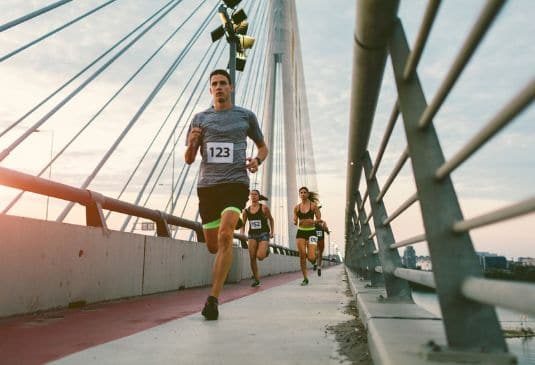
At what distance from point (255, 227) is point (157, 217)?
2.67m

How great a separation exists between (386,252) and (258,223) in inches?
235

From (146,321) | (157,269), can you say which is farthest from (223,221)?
(157,269)

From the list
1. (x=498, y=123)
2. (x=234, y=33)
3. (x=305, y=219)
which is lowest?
(x=498, y=123)

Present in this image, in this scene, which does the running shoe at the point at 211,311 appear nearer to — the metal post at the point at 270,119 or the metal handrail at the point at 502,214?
the metal handrail at the point at 502,214

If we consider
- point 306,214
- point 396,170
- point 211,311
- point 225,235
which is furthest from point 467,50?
point 306,214

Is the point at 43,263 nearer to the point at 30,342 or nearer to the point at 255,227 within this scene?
the point at 30,342

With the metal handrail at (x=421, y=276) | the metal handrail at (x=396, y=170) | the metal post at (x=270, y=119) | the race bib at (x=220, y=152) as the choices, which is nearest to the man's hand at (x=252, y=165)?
the race bib at (x=220, y=152)

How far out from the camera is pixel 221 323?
3516mm

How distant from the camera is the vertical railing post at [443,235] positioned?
5.13ft

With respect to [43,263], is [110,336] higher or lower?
lower

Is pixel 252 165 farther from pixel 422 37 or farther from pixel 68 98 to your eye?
pixel 68 98

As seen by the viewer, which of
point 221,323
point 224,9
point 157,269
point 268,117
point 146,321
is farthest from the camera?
point 268,117

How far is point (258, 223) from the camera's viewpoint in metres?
9.31

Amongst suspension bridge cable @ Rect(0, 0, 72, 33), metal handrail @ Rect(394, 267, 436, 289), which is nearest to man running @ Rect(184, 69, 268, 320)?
metal handrail @ Rect(394, 267, 436, 289)
